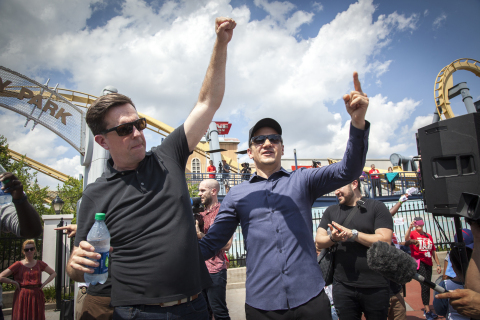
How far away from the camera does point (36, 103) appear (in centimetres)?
689

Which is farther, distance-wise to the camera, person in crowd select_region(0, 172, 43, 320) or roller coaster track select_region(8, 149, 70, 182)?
roller coaster track select_region(8, 149, 70, 182)

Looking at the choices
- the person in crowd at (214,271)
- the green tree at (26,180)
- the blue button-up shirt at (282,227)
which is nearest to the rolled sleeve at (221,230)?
the blue button-up shirt at (282,227)

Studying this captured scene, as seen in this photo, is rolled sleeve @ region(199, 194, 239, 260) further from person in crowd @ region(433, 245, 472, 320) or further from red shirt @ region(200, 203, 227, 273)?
person in crowd @ region(433, 245, 472, 320)

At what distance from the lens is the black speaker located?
2.19m

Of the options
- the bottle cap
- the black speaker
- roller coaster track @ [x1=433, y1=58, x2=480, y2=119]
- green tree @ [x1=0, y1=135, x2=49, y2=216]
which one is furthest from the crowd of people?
roller coaster track @ [x1=433, y1=58, x2=480, y2=119]

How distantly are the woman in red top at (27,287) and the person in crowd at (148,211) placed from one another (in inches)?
211

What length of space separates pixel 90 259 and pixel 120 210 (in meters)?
0.28

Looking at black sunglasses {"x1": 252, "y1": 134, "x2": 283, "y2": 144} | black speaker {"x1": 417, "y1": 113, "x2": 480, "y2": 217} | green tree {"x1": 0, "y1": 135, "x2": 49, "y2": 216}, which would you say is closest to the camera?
black speaker {"x1": 417, "y1": 113, "x2": 480, "y2": 217}

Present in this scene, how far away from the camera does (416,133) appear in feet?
8.43

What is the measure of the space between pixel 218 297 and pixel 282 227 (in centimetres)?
243

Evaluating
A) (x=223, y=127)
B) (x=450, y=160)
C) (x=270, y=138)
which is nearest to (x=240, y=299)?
(x=270, y=138)

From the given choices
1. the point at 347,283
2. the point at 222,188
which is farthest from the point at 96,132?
the point at 222,188

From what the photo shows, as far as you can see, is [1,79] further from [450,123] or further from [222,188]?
[222,188]

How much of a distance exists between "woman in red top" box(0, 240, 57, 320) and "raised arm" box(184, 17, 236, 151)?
5.86 m
